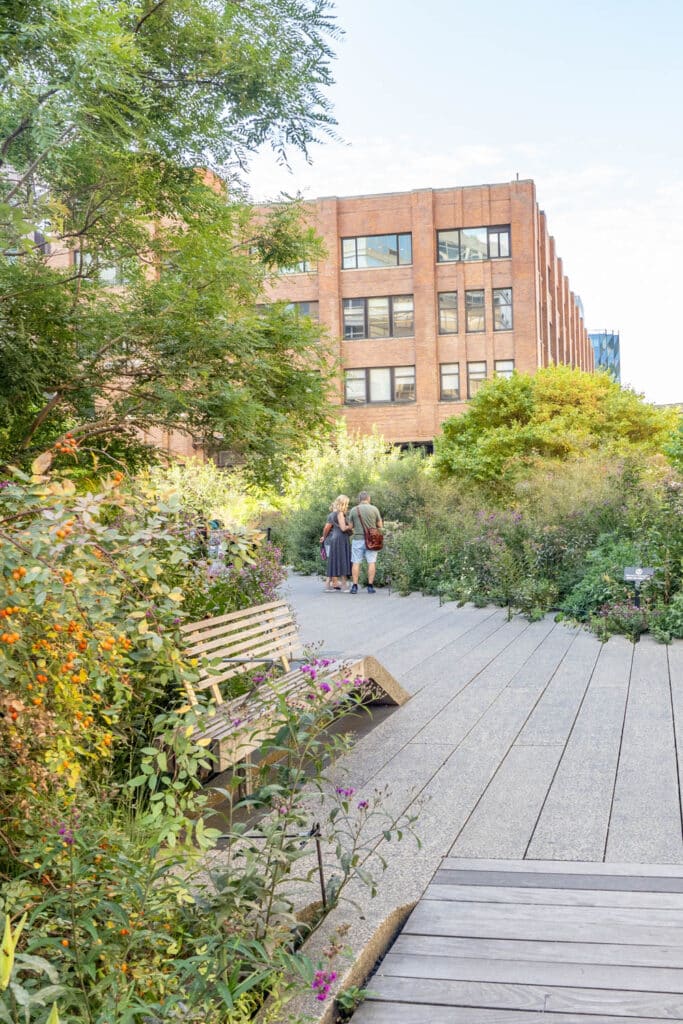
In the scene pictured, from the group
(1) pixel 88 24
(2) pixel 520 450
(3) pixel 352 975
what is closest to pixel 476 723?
(3) pixel 352 975

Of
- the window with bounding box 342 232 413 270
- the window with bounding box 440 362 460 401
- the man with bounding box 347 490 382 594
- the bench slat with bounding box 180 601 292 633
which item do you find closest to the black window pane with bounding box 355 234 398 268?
the window with bounding box 342 232 413 270

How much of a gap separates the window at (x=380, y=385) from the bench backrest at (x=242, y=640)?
33.0 m

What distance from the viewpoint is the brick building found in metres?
39.8

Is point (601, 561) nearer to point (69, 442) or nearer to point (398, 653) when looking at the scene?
point (398, 653)

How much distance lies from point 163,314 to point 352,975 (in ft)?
22.8

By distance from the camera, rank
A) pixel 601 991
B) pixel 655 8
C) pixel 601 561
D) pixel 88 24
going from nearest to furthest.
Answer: pixel 601 991
pixel 88 24
pixel 655 8
pixel 601 561

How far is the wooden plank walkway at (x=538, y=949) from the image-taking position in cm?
303

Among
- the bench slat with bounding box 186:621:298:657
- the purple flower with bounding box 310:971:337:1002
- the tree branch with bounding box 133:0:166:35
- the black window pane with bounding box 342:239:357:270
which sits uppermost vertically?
the black window pane with bounding box 342:239:357:270

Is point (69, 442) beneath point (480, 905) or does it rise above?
above

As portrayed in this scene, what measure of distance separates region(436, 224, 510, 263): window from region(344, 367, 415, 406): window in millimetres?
4726

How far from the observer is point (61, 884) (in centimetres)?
315

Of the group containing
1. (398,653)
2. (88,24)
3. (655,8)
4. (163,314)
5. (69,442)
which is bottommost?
(398,653)

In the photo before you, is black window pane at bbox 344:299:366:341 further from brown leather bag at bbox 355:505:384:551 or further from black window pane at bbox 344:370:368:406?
brown leather bag at bbox 355:505:384:551

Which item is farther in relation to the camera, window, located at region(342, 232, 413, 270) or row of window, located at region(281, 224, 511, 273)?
window, located at region(342, 232, 413, 270)
